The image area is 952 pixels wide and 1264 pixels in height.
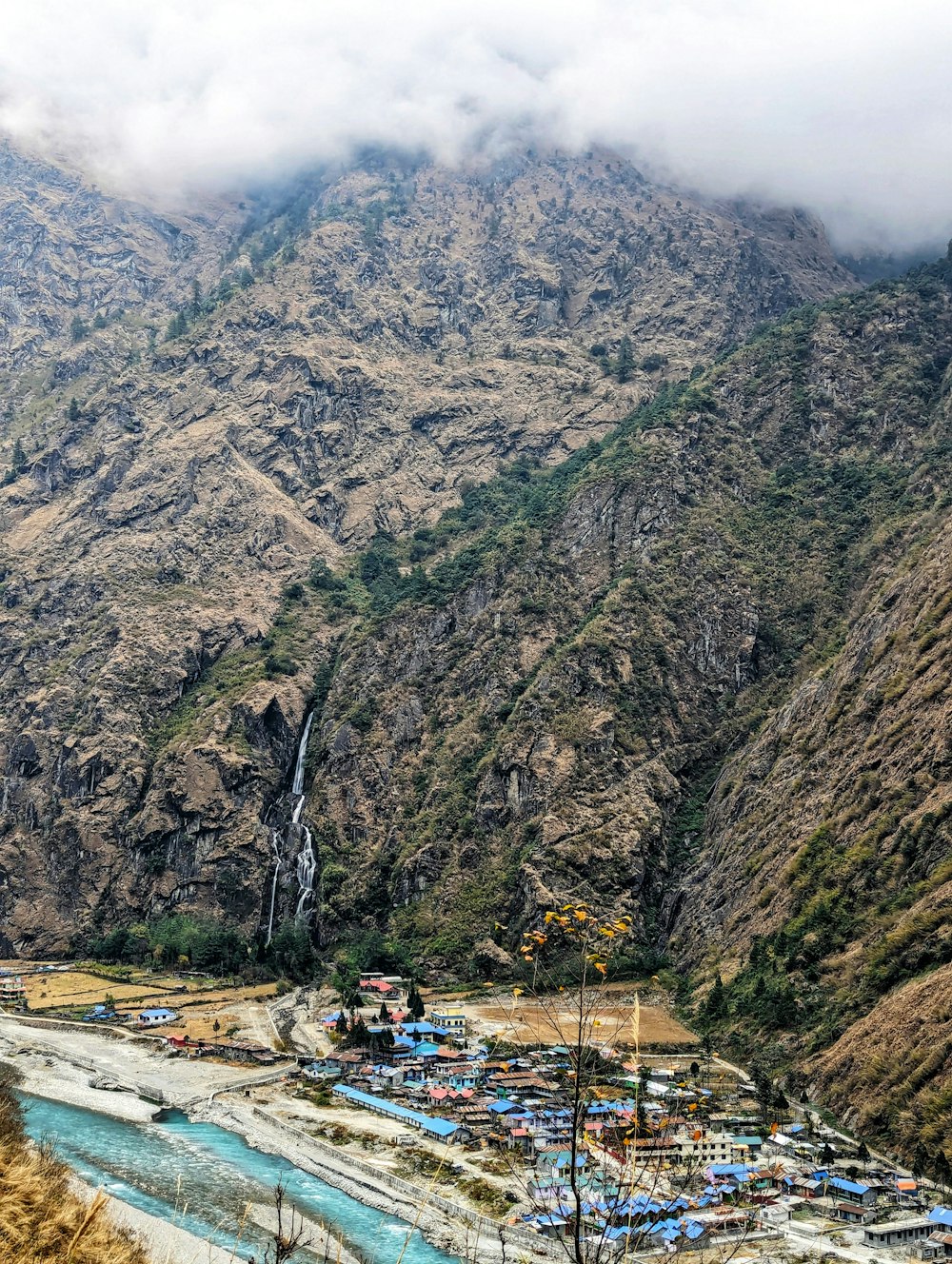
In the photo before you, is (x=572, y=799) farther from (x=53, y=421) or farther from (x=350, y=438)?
(x=53, y=421)

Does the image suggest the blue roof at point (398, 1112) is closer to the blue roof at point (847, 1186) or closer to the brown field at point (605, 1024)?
the brown field at point (605, 1024)

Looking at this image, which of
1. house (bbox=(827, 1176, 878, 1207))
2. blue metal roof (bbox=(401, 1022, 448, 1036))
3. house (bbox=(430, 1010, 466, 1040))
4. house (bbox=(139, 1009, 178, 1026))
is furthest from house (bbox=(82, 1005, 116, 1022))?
house (bbox=(827, 1176, 878, 1207))

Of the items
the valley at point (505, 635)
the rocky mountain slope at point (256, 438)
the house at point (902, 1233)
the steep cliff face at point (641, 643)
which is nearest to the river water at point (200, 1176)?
the house at point (902, 1233)

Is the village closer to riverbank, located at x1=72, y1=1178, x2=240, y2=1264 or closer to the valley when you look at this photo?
the valley

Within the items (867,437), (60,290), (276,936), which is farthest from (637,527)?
(60,290)

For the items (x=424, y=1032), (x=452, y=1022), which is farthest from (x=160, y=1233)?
(x=452, y=1022)

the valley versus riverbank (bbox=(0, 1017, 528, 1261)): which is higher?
the valley
